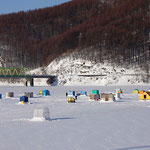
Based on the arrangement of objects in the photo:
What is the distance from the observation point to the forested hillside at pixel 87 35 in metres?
137

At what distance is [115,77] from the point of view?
112m

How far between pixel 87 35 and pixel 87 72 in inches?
1528

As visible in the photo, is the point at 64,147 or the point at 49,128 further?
the point at 49,128

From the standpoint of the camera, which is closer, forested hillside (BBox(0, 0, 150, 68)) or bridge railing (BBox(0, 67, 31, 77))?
bridge railing (BBox(0, 67, 31, 77))

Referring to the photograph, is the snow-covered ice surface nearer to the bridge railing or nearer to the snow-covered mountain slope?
the bridge railing

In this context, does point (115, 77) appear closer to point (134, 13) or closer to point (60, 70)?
point (60, 70)

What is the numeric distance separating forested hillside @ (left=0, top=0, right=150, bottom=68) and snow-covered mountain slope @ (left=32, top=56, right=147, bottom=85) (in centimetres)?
722

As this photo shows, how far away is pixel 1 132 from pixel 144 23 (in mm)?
144399

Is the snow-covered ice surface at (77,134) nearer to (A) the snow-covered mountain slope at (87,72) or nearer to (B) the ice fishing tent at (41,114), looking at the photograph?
(B) the ice fishing tent at (41,114)

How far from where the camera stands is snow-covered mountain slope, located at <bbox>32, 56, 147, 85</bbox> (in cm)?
Result: 11106

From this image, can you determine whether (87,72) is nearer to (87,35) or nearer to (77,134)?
(87,35)

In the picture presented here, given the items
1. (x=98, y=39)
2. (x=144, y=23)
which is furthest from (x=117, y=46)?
(x=144, y=23)

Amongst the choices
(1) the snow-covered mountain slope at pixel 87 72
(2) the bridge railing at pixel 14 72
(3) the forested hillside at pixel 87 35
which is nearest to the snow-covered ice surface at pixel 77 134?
(2) the bridge railing at pixel 14 72

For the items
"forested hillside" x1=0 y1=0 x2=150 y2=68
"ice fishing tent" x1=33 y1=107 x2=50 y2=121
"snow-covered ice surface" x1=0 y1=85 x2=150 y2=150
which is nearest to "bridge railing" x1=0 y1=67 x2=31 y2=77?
"forested hillside" x1=0 y1=0 x2=150 y2=68
